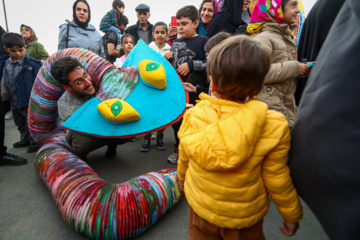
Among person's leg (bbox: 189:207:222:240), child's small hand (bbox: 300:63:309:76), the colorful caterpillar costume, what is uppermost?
child's small hand (bbox: 300:63:309:76)

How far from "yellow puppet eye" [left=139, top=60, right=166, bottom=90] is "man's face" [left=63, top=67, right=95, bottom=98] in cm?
51

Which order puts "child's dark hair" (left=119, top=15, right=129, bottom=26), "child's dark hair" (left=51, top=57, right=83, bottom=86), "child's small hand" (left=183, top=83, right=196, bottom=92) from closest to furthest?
"child's dark hair" (left=51, top=57, right=83, bottom=86), "child's small hand" (left=183, top=83, right=196, bottom=92), "child's dark hair" (left=119, top=15, right=129, bottom=26)

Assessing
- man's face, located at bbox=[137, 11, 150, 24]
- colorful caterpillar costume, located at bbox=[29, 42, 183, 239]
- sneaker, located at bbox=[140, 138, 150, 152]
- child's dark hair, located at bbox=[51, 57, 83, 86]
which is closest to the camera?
colorful caterpillar costume, located at bbox=[29, 42, 183, 239]

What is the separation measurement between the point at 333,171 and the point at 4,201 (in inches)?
94.4

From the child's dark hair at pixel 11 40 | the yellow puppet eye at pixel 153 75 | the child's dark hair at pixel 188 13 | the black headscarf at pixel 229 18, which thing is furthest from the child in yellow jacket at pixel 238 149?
the child's dark hair at pixel 11 40

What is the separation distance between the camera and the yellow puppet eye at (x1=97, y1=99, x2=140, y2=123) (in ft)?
5.69

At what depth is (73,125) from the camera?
1821 millimetres

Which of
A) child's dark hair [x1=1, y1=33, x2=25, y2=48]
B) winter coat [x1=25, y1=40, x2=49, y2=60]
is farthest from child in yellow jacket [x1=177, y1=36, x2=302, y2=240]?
winter coat [x1=25, y1=40, x2=49, y2=60]

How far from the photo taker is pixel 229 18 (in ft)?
8.43

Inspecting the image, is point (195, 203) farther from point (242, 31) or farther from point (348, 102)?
point (242, 31)

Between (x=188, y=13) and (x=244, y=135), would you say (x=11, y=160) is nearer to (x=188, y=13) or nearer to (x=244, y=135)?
(x=188, y=13)

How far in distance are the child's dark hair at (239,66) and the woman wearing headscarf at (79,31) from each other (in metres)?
3.08

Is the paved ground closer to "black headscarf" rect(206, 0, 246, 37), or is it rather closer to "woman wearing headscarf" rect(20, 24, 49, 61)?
"black headscarf" rect(206, 0, 246, 37)

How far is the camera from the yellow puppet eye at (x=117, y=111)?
5.69 ft
